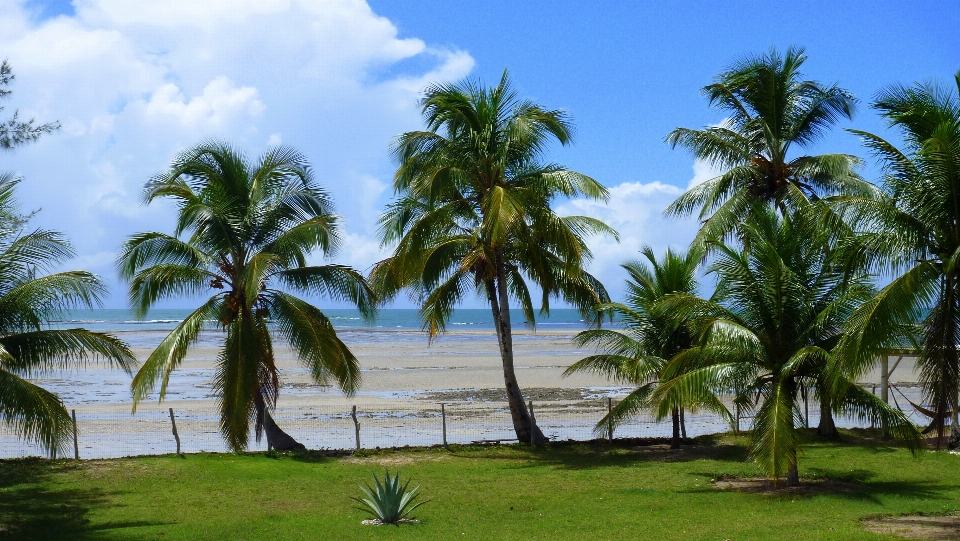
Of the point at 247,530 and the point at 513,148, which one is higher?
the point at 513,148

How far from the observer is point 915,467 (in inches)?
629

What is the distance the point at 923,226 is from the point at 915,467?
21.9ft

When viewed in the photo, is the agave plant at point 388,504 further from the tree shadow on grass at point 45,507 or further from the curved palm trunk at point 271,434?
the curved palm trunk at point 271,434

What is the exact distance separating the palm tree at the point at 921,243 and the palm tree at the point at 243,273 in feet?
31.3

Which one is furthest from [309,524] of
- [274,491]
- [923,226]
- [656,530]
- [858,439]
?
[858,439]

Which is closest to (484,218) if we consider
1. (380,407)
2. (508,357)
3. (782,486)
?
(508,357)

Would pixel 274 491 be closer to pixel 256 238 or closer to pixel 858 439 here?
pixel 256 238

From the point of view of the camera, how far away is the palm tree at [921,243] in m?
10.8

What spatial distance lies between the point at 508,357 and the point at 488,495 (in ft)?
19.1

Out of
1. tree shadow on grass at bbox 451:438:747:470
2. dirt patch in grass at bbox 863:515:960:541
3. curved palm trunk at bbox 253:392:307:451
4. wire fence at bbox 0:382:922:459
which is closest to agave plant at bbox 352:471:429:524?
tree shadow on grass at bbox 451:438:747:470

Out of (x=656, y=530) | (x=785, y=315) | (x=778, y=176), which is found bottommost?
(x=656, y=530)

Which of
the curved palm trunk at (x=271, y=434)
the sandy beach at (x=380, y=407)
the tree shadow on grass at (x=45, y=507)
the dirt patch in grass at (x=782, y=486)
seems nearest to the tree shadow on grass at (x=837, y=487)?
the dirt patch in grass at (x=782, y=486)

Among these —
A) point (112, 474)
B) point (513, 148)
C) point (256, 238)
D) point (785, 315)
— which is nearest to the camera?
point (785, 315)

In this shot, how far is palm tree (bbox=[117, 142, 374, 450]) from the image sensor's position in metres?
16.5
